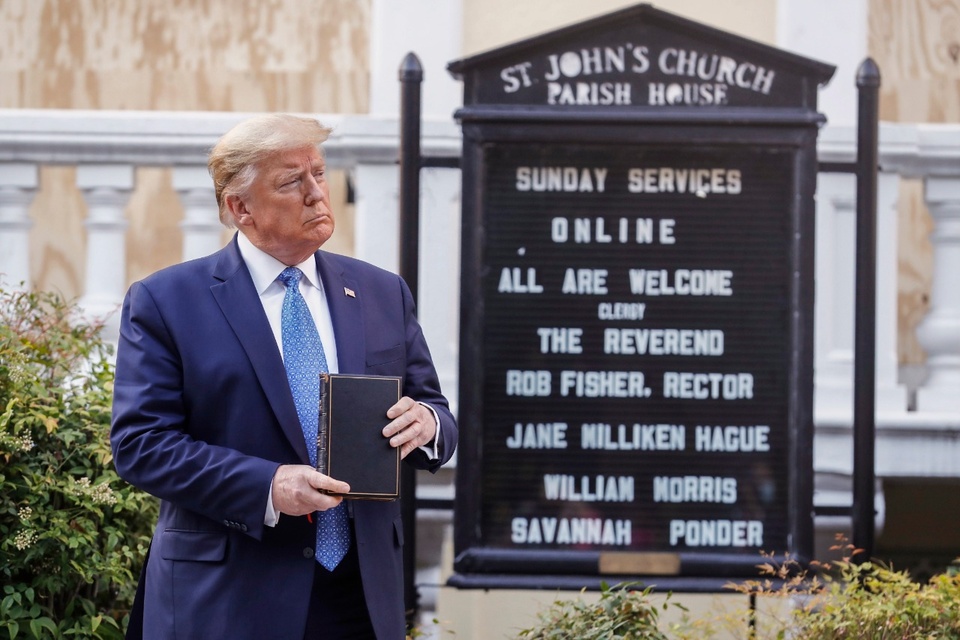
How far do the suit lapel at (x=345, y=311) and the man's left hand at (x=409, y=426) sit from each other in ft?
0.48

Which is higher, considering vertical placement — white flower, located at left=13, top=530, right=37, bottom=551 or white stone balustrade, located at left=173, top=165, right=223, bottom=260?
white stone balustrade, located at left=173, top=165, right=223, bottom=260

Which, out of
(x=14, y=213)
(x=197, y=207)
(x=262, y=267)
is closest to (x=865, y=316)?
(x=262, y=267)

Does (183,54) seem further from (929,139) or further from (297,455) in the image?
(297,455)

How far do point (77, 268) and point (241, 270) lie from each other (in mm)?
3377

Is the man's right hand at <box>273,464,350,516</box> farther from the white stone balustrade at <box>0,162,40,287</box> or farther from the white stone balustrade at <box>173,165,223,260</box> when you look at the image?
the white stone balustrade at <box>0,162,40,287</box>

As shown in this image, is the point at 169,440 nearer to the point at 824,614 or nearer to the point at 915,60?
the point at 824,614

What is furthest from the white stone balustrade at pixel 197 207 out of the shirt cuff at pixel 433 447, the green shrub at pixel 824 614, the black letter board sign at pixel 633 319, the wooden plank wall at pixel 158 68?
the shirt cuff at pixel 433 447

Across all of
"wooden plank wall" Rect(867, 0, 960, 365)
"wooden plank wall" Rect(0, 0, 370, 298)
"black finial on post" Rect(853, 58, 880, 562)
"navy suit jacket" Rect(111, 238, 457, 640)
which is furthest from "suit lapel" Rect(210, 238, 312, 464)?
"wooden plank wall" Rect(867, 0, 960, 365)

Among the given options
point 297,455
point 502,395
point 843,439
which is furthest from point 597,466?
point 297,455

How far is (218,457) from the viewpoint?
2.46 m

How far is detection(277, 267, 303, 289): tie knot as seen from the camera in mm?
2688

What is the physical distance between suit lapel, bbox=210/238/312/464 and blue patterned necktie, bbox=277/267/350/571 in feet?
0.12

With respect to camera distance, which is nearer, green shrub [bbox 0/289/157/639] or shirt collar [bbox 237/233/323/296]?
shirt collar [bbox 237/233/323/296]

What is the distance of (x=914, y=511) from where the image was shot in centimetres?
493
